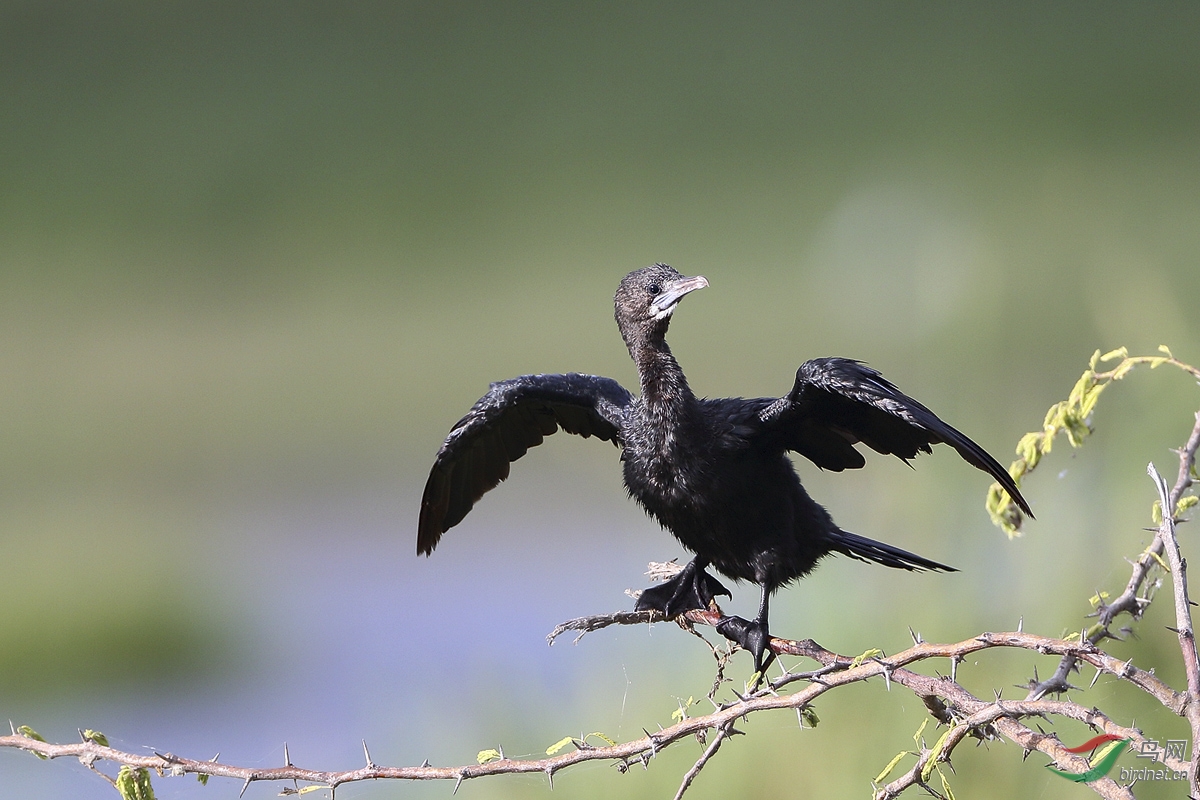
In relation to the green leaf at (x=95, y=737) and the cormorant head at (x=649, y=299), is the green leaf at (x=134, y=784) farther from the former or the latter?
the cormorant head at (x=649, y=299)

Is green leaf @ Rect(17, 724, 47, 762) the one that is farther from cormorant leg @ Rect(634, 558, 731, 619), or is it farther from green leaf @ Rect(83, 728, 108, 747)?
cormorant leg @ Rect(634, 558, 731, 619)

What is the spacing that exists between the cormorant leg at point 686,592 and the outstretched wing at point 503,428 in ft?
0.85

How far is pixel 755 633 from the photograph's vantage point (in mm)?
1541

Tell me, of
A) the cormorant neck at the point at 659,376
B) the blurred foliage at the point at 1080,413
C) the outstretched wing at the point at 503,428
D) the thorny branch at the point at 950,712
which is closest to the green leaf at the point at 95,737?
the thorny branch at the point at 950,712

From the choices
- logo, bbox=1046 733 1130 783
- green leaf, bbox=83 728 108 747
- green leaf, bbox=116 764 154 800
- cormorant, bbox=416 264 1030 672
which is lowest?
logo, bbox=1046 733 1130 783

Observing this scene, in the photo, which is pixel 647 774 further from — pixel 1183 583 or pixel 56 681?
pixel 56 681

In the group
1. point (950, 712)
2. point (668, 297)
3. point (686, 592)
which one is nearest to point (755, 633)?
point (686, 592)

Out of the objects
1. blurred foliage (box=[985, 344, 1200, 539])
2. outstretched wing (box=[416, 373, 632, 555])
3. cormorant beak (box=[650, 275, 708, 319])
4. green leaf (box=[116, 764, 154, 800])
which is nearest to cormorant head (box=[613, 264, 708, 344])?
cormorant beak (box=[650, 275, 708, 319])

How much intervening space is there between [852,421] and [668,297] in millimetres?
325

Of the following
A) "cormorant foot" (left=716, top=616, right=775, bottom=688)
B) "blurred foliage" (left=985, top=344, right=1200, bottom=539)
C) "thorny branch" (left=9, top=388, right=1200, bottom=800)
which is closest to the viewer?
"thorny branch" (left=9, top=388, right=1200, bottom=800)

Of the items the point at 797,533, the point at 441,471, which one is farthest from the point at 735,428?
the point at 441,471

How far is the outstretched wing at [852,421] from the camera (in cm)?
129

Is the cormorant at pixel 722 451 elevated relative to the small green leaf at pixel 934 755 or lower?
elevated

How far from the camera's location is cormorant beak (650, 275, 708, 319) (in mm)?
1614
